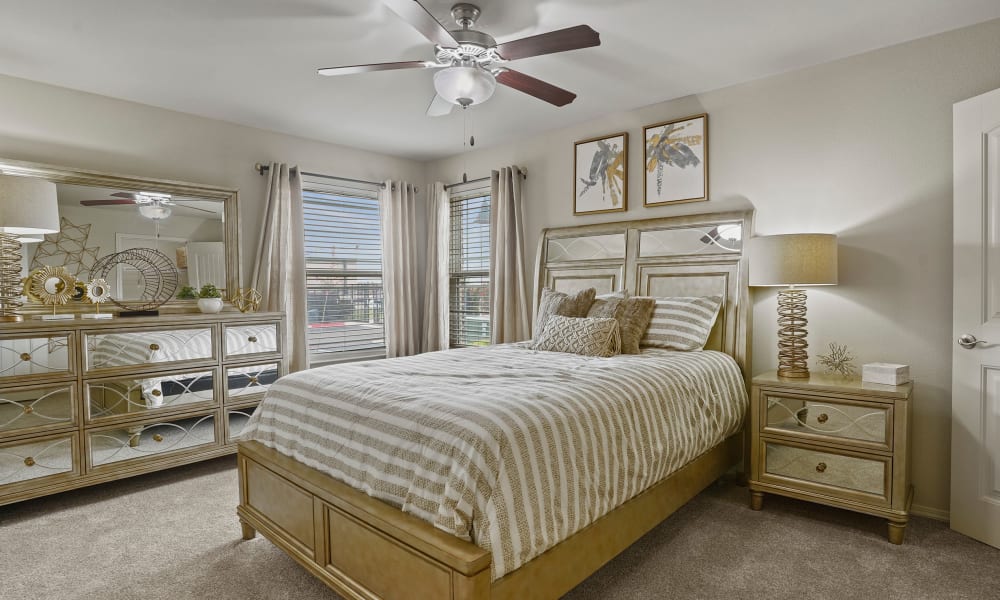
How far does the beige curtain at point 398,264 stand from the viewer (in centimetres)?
514

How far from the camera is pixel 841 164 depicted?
305cm

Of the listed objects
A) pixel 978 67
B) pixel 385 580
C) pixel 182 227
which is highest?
pixel 978 67

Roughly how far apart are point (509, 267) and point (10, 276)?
3.39 metres

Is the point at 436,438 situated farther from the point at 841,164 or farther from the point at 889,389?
the point at 841,164

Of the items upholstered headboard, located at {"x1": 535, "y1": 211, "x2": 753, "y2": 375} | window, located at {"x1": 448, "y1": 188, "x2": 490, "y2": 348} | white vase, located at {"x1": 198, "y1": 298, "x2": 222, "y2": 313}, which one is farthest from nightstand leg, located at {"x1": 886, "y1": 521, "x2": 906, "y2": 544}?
white vase, located at {"x1": 198, "y1": 298, "x2": 222, "y2": 313}

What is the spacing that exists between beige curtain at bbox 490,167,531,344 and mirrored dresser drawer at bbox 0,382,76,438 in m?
2.99

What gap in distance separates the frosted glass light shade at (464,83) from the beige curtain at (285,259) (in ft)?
7.57

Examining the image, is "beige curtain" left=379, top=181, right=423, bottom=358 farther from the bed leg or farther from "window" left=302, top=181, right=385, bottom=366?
the bed leg

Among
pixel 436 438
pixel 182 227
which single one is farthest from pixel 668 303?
pixel 182 227

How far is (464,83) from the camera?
2.54 metres

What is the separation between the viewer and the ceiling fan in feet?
7.23

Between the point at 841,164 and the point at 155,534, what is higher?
the point at 841,164

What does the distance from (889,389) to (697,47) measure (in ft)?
6.69

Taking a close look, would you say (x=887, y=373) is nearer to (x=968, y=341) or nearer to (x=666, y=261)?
(x=968, y=341)
